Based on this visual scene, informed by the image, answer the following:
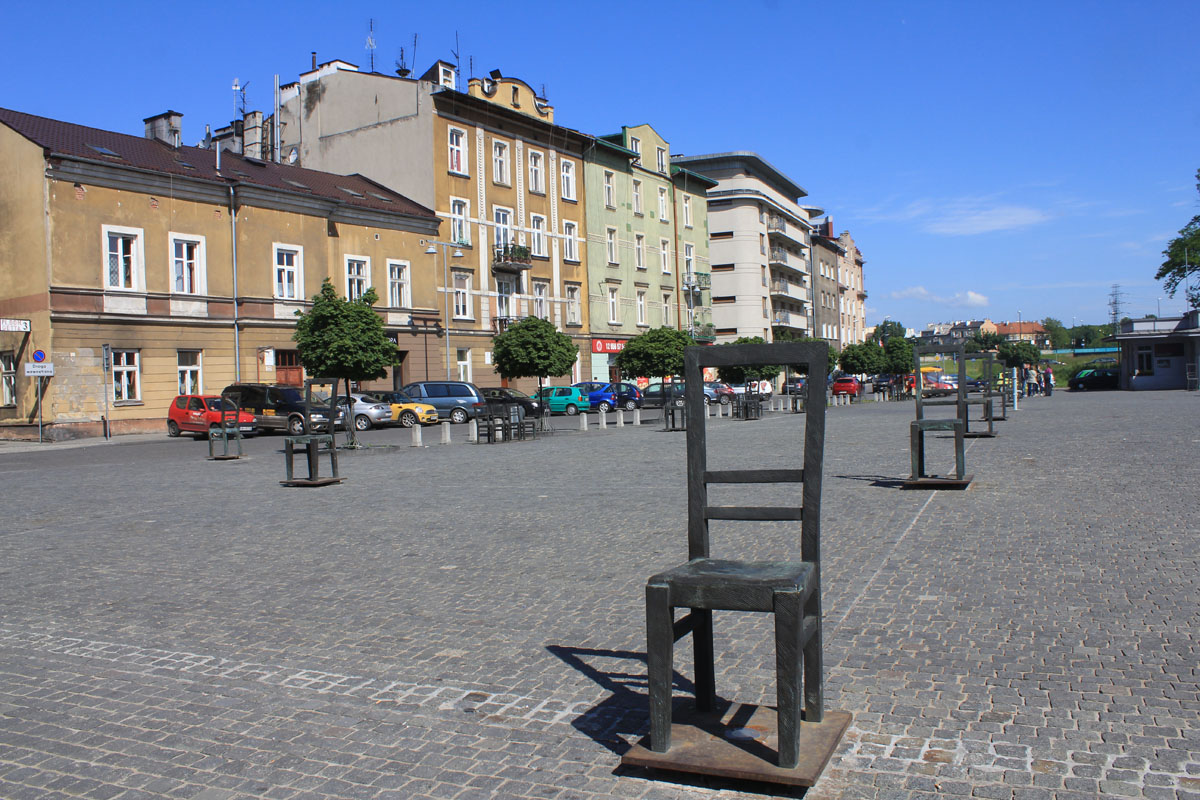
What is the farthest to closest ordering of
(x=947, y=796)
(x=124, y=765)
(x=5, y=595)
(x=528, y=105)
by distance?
(x=528, y=105)
(x=5, y=595)
(x=124, y=765)
(x=947, y=796)

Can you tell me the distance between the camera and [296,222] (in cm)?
3644

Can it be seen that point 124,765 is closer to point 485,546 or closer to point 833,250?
point 485,546

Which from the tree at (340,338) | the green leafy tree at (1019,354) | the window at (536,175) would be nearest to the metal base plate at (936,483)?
the tree at (340,338)

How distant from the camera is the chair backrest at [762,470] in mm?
4039

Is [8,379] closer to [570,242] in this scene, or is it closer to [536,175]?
[536,175]

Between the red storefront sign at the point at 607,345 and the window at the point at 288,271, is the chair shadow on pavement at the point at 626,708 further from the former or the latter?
the red storefront sign at the point at 607,345

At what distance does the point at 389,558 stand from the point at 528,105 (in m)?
44.2

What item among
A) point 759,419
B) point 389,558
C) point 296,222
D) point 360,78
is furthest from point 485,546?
point 360,78

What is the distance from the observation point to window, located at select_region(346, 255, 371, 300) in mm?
39406

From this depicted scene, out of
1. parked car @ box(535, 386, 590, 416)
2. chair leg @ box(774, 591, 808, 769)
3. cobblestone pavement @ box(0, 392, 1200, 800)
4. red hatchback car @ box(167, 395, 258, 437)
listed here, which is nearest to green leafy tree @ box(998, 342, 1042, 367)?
parked car @ box(535, 386, 590, 416)

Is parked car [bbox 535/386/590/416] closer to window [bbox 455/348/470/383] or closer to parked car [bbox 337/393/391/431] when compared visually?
window [bbox 455/348/470/383]

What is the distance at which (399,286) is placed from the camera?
136 ft

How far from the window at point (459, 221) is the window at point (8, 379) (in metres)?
18.6

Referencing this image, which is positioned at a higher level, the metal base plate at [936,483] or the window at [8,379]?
the window at [8,379]
